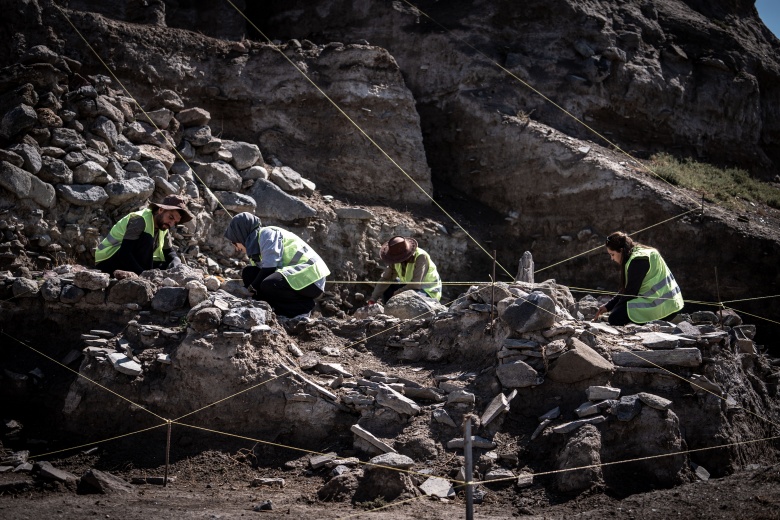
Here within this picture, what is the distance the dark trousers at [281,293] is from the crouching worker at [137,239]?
953 millimetres

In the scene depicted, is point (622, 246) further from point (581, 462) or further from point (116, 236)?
point (116, 236)

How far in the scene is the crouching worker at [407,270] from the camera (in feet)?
28.4

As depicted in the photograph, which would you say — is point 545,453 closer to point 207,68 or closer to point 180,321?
point 180,321

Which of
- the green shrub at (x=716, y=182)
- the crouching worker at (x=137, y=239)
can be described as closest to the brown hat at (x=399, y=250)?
the crouching worker at (x=137, y=239)

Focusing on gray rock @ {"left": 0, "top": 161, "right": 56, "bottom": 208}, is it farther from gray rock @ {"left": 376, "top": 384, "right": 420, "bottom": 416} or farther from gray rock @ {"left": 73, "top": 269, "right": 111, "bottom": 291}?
gray rock @ {"left": 376, "top": 384, "right": 420, "bottom": 416}

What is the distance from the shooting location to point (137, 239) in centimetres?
784

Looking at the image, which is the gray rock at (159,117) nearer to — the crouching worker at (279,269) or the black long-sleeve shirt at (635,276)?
the crouching worker at (279,269)

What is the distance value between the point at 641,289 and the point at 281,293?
355cm

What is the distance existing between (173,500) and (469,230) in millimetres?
7961

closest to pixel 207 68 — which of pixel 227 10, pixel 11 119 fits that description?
pixel 227 10

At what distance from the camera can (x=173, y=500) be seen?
507cm

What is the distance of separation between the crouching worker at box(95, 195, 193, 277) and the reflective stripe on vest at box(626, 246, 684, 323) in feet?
15.1

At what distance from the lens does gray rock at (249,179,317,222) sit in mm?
10914

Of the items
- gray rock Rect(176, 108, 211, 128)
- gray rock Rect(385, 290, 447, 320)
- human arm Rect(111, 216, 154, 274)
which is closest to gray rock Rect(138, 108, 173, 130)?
gray rock Rect(176, 108, 211, 128)
